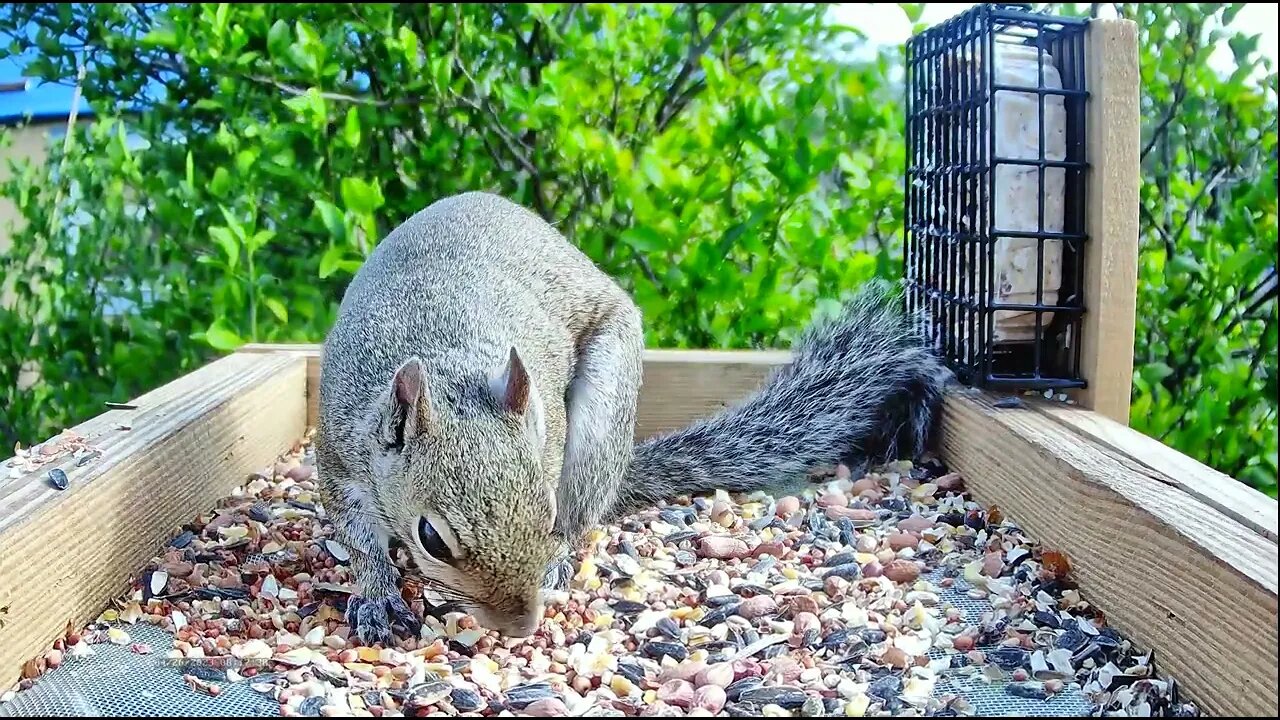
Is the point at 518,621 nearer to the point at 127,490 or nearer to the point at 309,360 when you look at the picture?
the point at 127,490

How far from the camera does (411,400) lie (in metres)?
1.44

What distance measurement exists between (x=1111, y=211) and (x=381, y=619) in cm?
128

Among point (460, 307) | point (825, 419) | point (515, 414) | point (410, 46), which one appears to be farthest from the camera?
point (410, 46)

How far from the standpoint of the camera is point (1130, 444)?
5.20ft

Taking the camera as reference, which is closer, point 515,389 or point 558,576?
point 515,389

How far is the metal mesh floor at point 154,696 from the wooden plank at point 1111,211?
0.72m

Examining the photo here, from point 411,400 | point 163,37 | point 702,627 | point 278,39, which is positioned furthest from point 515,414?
point 163,37

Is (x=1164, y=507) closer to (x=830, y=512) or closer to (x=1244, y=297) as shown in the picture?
(x=830, y=512)

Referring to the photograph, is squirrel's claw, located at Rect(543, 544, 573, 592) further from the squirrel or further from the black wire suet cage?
the black wire suet cage

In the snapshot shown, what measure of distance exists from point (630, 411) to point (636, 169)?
2.65ft

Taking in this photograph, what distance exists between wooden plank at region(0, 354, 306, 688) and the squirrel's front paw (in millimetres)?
319

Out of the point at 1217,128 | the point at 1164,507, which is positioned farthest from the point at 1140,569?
the point at 1217,128

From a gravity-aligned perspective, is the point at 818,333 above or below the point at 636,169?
below

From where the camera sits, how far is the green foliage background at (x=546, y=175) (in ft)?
7.54
